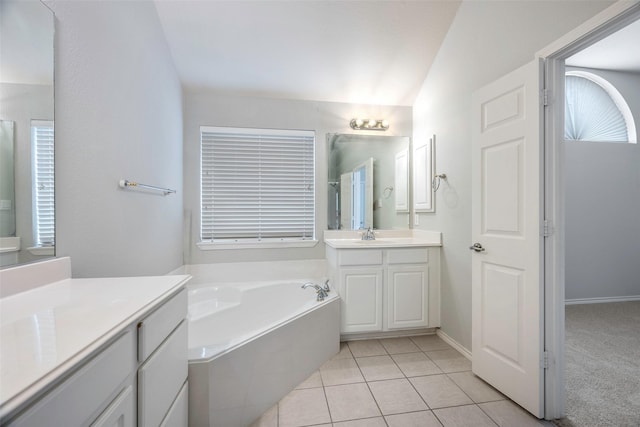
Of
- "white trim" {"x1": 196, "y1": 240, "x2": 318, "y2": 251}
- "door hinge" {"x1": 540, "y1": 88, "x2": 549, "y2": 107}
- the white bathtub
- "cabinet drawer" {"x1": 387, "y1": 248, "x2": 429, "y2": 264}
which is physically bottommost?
the white bathtub

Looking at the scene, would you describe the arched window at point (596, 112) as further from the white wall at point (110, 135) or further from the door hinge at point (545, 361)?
the white wall at point (110, 135)

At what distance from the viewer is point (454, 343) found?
236 centimetres

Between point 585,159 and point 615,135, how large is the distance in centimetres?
56

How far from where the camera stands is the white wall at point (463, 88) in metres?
1.65

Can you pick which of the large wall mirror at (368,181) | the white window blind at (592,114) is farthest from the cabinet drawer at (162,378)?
the white window blind at (592,114)

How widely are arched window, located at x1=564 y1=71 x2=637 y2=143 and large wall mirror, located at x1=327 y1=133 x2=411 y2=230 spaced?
2.25m

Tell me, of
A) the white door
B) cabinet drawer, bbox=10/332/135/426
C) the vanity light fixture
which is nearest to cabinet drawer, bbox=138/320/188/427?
cabinet drawer, bbox=10/332/135/426

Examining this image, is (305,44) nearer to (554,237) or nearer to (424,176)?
(424,176)

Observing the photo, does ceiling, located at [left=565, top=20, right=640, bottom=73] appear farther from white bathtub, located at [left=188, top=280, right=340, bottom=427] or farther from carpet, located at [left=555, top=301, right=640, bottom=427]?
white bathtub, located at [left=188, top=280, right=340, bottom=427]

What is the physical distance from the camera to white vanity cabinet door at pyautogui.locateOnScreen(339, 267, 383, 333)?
7.82ft

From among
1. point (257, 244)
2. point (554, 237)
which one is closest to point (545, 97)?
point (554, 237)

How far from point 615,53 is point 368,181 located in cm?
305

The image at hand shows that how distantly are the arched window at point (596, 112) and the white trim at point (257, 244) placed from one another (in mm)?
3570

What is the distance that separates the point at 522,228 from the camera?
160 centimetres
